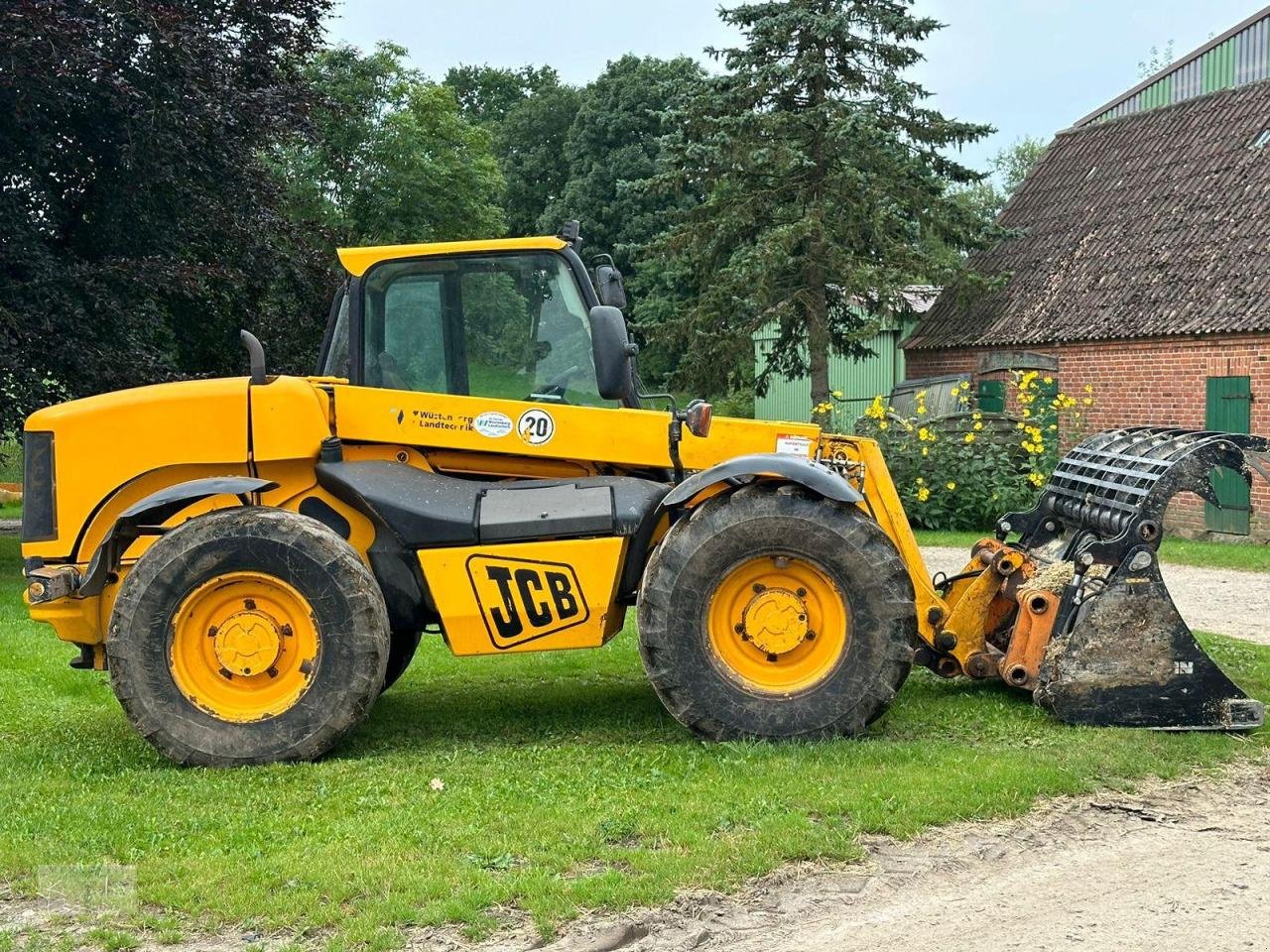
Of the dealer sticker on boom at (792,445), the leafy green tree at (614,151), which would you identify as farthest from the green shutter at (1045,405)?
the leafy green tree at (614,151)

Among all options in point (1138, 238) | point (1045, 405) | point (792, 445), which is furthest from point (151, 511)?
point (1138, 238)

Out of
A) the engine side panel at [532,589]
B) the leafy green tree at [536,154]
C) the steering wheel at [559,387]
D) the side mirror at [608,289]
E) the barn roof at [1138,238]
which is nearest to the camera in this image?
Answer: the engine side panel at [532,589]

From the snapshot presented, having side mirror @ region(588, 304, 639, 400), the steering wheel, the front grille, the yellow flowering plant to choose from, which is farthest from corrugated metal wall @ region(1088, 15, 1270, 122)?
the front grille

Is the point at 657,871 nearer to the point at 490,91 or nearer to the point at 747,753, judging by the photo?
the point at 747,753

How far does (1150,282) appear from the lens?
2156 centimetres

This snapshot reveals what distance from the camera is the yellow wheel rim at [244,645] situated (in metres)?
6.84

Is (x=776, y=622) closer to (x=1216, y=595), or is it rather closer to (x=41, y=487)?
(x=41, y=487)

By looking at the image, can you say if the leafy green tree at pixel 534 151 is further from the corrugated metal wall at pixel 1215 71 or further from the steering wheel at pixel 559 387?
the steering wheel at pixel 559 387

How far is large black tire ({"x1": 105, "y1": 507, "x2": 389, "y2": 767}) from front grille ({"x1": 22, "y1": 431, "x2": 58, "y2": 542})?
0.72m

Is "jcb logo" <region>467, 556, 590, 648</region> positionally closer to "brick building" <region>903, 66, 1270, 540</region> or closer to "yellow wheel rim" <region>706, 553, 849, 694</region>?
"yellow wheel rim" <region>706, 553, 849, 694</region>

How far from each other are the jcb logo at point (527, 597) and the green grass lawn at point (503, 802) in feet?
2.12

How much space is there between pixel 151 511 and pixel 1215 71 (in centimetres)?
2421

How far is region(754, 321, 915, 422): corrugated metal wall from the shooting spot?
28188 millimetres

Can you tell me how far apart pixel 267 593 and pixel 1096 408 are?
1752 centimetres
